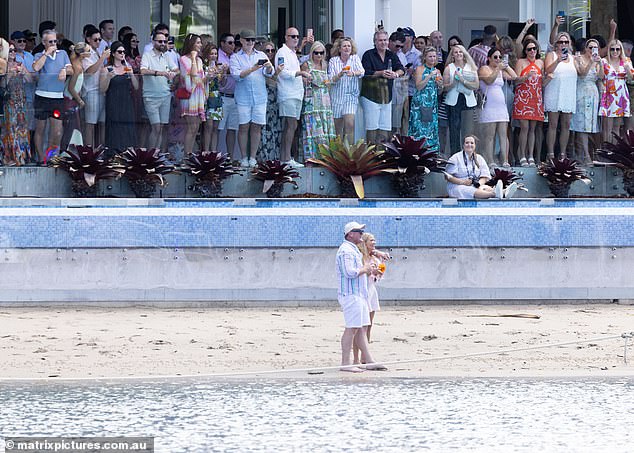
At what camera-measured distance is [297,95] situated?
63.9ft

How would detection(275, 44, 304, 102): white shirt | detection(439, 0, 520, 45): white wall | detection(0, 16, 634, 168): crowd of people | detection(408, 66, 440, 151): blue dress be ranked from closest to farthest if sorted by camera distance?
detection(0, 16, 634, 168): crowd of people
detection(275, 44, 304, 102): white shirt
detection(408, 66, 440, 151): blue dress
detection(439, 0, 520, 45): white wall

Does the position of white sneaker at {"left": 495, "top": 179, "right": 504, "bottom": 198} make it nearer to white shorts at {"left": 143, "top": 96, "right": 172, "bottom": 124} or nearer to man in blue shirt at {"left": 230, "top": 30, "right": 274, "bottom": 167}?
man in blue shirt at {"left": 230, "top": 30, "right": 274, "bottom": 167}

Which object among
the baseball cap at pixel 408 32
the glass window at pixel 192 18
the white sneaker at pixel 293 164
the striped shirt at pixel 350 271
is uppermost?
the glass window at pixel 192 18

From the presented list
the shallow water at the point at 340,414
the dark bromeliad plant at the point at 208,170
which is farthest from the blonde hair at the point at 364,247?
the dark bromeliad plant at the point at 208,170

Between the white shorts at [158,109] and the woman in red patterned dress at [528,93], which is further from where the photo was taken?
the woman in red patterned dress at [528,93]

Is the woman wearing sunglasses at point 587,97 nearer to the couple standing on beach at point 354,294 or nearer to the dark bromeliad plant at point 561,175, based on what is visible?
the dark bromeliad plant at point 561,175

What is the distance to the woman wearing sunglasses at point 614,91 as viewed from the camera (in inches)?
804

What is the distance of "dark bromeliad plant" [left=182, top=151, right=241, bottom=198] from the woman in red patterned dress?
4.14 meters

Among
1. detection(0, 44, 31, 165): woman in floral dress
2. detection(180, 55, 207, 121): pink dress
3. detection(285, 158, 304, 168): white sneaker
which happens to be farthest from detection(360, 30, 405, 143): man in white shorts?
detection(0, 44, 31, 165): woman in floral dress

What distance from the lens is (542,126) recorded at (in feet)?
66.5

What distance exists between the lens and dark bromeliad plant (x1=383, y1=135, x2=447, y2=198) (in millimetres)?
19562

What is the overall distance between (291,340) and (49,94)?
5675 millimetres

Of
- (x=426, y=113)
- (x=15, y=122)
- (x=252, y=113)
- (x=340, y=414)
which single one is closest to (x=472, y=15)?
(x=426, y=113)

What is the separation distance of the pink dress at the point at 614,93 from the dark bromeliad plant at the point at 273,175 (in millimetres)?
4655
